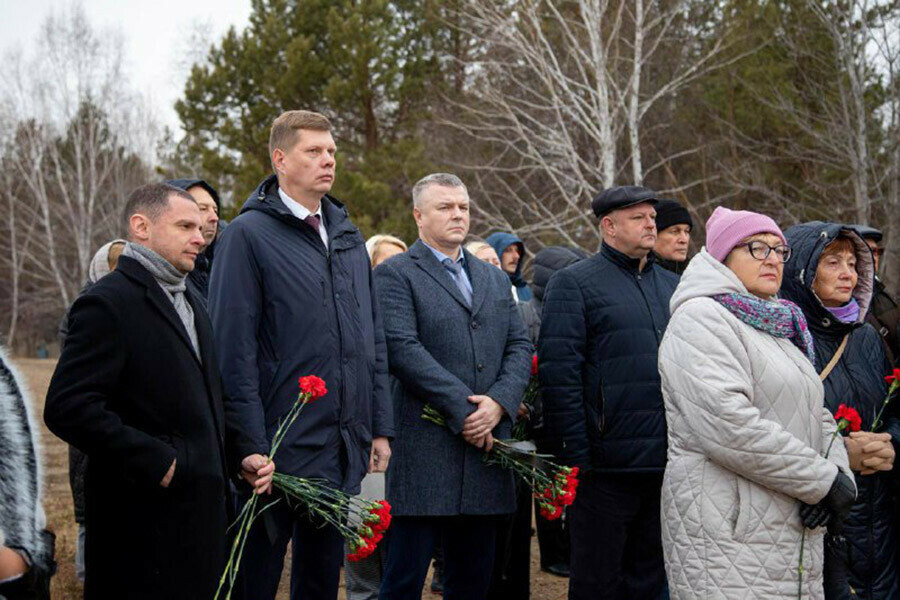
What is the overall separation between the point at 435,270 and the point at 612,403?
3.44 feet

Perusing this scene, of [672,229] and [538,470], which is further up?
[672,229]

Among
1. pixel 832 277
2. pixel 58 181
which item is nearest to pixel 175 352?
pixel 832 277

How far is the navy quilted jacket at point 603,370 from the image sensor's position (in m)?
4.30

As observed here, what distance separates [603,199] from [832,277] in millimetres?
1142

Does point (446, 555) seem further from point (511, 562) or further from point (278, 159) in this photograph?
point (278, 159)

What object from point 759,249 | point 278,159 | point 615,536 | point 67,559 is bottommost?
point 67,559

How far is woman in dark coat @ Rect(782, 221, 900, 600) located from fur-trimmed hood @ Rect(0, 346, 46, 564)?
2.99 metres

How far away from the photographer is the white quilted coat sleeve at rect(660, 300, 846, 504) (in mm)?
3352

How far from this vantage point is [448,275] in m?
4.50

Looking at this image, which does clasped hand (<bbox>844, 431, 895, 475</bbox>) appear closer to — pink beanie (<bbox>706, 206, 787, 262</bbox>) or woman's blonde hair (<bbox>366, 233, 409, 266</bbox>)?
pink beanie (<bbox>706, 206, 787, 262</bbox>)

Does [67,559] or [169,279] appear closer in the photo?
[169,279]

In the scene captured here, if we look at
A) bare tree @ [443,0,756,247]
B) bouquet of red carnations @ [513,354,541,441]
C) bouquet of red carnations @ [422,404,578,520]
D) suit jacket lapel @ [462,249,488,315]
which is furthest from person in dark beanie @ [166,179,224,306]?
bare tree @ [443,0,756,247]

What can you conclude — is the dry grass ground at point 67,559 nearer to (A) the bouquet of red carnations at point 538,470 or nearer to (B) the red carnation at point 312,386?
(B) the red carnation at point 312,386

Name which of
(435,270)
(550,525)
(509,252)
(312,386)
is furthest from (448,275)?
(509,252)
